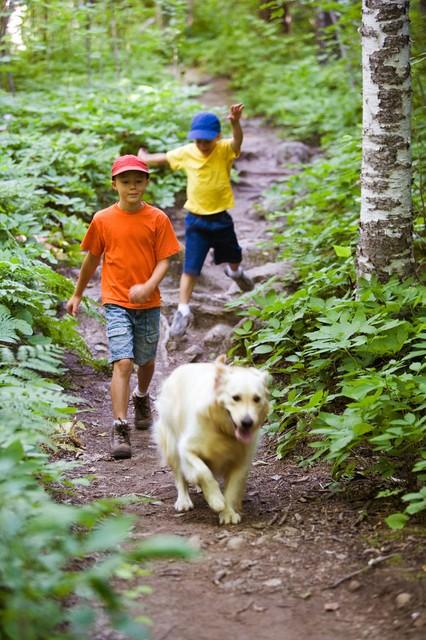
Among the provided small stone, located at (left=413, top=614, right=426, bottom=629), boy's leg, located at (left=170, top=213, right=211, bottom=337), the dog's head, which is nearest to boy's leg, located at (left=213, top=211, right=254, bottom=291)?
boy's leg, located at (left=170, top=213, right=211, bottom=337)

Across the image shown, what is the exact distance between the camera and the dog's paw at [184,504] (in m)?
4.71

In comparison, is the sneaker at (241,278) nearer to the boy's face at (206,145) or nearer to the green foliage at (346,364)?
the green foliage at (346,364)

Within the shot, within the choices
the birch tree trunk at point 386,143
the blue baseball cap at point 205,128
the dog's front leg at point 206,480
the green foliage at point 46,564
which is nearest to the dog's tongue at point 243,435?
the dog's front leg at point 206,480

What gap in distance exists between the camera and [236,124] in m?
7.81

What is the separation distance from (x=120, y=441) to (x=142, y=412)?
0.90 metres

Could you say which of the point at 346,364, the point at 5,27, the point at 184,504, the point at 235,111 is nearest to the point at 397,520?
the point at 184,504

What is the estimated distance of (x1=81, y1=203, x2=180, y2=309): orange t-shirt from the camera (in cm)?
614

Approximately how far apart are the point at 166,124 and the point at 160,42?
23.2ft

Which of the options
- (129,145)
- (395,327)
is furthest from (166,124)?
(395,327)

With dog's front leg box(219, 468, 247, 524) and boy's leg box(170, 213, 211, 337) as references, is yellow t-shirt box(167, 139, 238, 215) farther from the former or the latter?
dog's front leg box(219, 468, 247, 524)

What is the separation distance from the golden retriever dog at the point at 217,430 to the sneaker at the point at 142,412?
76.2 inches

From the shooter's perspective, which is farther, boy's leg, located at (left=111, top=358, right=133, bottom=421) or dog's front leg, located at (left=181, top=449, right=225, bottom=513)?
boy's leg, located at (left=111, top=358, right=133, bottom=421)

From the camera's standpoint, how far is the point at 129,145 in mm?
12461

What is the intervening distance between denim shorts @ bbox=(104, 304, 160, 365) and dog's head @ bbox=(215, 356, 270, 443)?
1907mm
